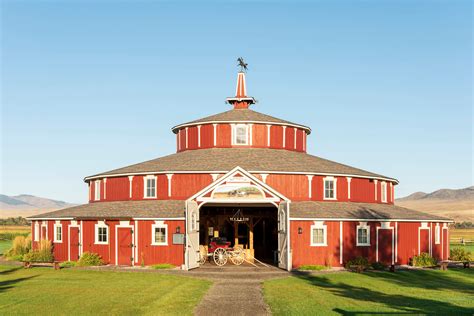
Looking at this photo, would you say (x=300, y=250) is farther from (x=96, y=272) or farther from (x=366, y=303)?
(x=366, y=303)

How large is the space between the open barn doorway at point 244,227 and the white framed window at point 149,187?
3.96m

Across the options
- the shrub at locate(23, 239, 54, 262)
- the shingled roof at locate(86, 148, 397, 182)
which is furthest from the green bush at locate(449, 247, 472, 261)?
the shrub at locate(23, 239, 54, 262)

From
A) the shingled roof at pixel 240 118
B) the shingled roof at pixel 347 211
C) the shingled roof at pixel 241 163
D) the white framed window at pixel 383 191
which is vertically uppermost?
the shingled roof at pixel 240 118

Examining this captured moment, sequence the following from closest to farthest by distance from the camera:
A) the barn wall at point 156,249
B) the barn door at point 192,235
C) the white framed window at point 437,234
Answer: the barn door at point 192,235 < the barn wall at point 156,249 < the white framed window at point 437,234

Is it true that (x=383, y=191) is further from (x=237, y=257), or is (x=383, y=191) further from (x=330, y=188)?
(x=237, y=257)

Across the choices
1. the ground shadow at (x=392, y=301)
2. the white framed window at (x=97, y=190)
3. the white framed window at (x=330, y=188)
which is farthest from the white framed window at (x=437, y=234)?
the white framed window at (x=97, y=190)

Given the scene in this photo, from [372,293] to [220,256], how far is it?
47.4 feet

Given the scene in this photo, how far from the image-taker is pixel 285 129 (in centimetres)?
5338

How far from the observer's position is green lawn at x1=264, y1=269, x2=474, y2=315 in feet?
77.0

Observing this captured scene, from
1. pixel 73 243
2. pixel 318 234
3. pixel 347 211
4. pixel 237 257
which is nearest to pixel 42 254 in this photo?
pixel 73 243

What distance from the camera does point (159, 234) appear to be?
138 ft

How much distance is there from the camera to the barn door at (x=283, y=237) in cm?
3891

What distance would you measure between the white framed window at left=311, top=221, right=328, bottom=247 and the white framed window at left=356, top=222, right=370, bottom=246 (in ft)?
8.98

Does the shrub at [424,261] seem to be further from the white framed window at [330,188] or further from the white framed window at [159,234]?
the white framed window at [159,234]
